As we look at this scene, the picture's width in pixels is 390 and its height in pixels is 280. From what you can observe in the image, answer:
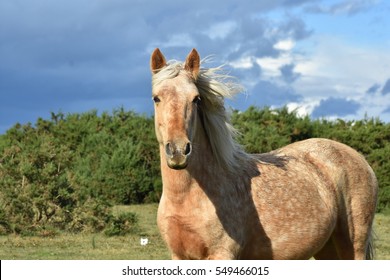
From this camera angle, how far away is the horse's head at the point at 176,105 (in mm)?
4949

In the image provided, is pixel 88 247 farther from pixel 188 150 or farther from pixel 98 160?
pixel 98 160

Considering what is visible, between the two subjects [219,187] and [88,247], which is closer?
[219,187]

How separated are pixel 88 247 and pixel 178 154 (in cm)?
763

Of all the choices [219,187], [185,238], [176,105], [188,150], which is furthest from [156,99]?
[185,238]

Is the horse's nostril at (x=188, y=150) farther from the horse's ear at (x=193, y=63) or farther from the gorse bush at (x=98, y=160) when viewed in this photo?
the gorse bush at (x=98, y=160)

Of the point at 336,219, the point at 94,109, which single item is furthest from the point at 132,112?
the point at 336,219

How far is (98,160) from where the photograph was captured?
21797 millimetres

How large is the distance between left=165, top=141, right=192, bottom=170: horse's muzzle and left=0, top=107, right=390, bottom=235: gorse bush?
30.1 ft

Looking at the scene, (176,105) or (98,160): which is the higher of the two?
(98,160)

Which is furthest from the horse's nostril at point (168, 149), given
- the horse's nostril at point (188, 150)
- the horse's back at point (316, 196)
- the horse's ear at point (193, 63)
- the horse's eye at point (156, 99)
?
the horse's back at point (316, 196)

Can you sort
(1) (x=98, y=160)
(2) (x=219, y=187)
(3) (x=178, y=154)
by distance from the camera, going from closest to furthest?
(3) (x=178, y=154) < (2) (x=219, y=187) < (1) (x=98, y=160)

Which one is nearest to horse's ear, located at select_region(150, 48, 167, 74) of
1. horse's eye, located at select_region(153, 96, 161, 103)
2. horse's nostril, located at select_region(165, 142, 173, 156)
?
horse's eye, located at select_region(153, 96, 161, 103)

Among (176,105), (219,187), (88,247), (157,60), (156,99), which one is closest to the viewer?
(176,105)

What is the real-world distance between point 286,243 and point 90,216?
875 cm
